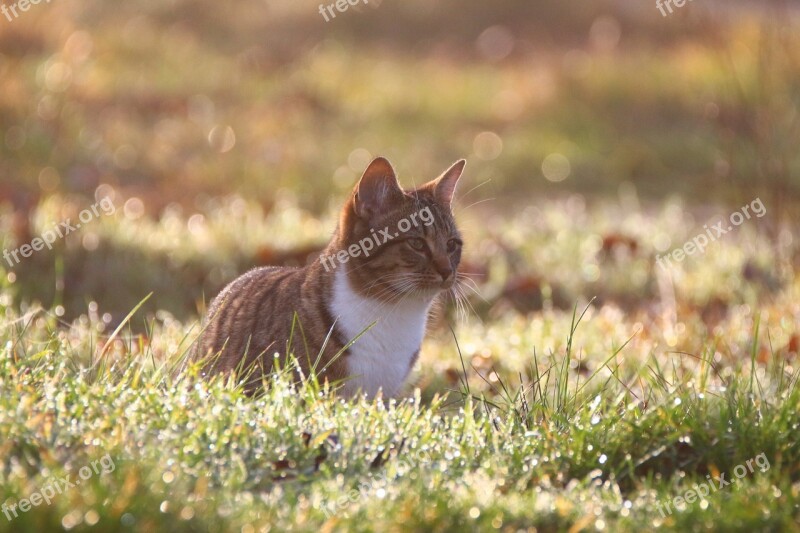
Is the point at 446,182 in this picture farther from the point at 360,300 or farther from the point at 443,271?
the point at 360,300

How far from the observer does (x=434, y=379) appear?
16.8ft

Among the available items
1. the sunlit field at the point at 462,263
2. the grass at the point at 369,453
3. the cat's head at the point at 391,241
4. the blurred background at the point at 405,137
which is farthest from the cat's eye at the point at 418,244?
the blurred background at the point at 405,137

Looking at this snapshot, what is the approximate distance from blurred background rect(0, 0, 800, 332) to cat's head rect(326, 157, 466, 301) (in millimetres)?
1343

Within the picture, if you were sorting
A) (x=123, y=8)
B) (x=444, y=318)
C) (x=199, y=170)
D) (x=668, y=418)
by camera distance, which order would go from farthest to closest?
1. (x=123, y=8)
2. (x=199, y=170)
3. (x=444, y=318)
4. (x=668, y=418)

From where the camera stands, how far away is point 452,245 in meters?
4.41

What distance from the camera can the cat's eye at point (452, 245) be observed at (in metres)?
4.39

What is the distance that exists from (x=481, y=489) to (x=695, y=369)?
205 centimetres

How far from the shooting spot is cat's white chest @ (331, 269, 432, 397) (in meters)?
4.04

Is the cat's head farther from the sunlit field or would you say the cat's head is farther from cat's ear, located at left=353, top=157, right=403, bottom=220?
the sunlit field

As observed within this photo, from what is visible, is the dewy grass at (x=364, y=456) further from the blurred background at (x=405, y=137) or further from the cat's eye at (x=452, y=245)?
the blurred background at (x=405, y=137)

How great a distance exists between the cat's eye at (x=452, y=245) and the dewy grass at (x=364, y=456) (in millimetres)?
837

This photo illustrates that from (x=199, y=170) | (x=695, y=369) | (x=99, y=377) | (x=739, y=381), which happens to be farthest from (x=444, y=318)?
(x=199, y=170)

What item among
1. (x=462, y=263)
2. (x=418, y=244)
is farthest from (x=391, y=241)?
(x=462, y=263)

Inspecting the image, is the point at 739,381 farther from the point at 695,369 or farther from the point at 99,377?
the point at 99,377
